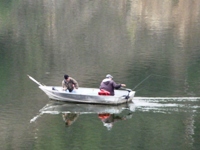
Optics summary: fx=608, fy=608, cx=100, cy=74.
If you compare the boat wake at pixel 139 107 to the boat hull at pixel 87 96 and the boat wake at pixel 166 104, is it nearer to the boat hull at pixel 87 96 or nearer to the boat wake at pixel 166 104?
the boat wake at pixel 166 104

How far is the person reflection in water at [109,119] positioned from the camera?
26.4 metres

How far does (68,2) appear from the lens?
7825cm

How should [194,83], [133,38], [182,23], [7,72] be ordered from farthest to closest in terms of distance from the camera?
[182,23]
[133,38]
[7,72]
[194,83]

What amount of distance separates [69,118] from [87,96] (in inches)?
81.8

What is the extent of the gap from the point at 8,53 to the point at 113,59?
7615 mm

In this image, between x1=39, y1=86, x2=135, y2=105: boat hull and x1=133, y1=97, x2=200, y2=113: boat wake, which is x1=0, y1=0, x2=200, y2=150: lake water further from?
x1=39, y1=86, x2=135, y2=105: boat hull

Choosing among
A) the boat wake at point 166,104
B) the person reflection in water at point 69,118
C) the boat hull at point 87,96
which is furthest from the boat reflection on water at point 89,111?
the boat wake at point 166,104

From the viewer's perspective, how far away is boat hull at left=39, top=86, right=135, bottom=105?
2897cm

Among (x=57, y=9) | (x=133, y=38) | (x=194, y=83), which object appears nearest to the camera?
(x=194, y=83)

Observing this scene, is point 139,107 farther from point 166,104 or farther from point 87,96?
point 87,96

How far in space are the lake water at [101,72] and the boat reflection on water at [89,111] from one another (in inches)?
1.8

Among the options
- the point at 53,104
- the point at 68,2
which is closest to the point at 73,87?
the point at 53,104

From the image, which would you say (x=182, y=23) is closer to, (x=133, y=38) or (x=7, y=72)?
(x=133, y=38)

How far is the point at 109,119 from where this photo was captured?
27.2m
